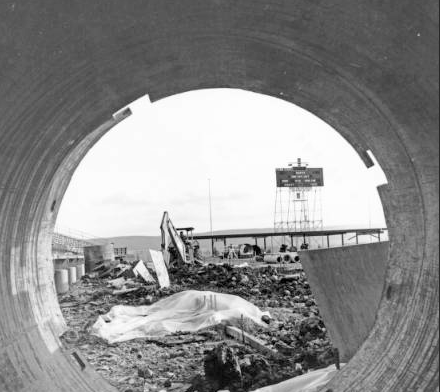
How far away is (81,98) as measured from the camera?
385 centimetres

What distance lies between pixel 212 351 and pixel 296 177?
39.4m

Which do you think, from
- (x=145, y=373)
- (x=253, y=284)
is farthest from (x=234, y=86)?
(x=253, y=284)

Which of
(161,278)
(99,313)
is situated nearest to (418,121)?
(99,313)

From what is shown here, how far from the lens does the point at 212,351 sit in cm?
642

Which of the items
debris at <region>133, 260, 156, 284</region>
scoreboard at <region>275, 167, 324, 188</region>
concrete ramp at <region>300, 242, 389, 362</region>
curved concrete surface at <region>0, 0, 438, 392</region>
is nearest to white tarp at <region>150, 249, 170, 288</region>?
debris at <region>133, 260, 156, 284</region>

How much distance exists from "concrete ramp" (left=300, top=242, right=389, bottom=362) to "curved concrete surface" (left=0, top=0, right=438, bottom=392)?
1730mm

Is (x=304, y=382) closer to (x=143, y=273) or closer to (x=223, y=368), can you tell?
(x=223, y=368)

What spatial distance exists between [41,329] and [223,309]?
647 centimetres

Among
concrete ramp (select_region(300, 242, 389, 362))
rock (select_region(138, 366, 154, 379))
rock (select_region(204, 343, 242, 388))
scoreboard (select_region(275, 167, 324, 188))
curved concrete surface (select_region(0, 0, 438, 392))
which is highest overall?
scoreboard (select_region(275, 167, 324, 188))

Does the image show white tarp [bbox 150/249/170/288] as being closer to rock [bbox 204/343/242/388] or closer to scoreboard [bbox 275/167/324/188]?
rock [bbox 204/343/242/388]

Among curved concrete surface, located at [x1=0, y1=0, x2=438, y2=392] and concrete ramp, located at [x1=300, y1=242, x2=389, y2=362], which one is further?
concrete ramp, located at [x1=300, y1=242, x2=389, y2=362]

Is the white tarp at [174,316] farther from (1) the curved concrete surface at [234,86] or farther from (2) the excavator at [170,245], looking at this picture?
(2) the excavator at [170,245]

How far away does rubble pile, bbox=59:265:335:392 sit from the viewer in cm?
602

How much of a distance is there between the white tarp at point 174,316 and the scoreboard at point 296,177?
110 ft
